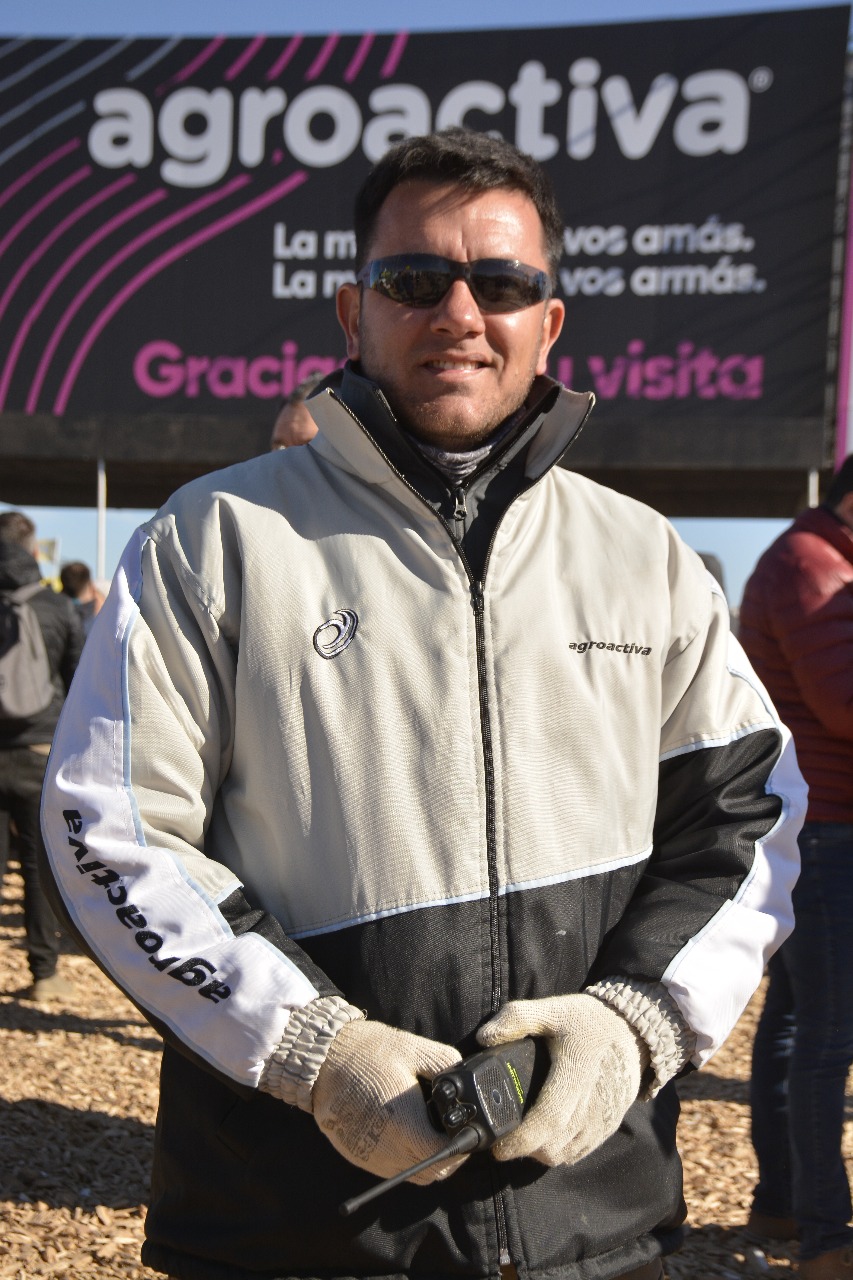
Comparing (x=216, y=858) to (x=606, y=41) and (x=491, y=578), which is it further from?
(x=606, y=41)

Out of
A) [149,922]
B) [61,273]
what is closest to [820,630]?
[149,922]

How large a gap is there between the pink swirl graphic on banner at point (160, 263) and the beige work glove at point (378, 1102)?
13.0 metres

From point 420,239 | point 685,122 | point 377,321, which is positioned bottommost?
point 377,321

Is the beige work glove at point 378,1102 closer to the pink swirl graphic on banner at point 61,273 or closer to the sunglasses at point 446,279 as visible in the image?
the sunglasses at point 446,279

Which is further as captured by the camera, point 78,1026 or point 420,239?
point 78,1026

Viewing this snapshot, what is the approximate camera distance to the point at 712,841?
1.90m

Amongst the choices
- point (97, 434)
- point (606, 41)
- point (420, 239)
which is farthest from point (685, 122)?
point (420, 239)

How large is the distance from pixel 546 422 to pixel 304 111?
41.5ft

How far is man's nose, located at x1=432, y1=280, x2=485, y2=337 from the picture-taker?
189cm

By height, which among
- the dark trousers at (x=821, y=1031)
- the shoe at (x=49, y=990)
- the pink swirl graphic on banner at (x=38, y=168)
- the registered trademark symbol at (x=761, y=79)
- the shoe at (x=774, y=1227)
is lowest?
the shoe at (x=49, y=990)

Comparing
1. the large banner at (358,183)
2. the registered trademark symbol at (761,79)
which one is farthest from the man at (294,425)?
the registered trademark symbol at (761,79)

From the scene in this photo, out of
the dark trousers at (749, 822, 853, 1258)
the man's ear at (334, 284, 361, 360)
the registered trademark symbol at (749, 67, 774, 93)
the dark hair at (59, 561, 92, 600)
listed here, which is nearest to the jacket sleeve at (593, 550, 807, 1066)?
the man's ear at (334, 284, 361, 360)

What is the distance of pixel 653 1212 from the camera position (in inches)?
73.7

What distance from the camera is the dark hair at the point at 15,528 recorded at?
6285 mm
